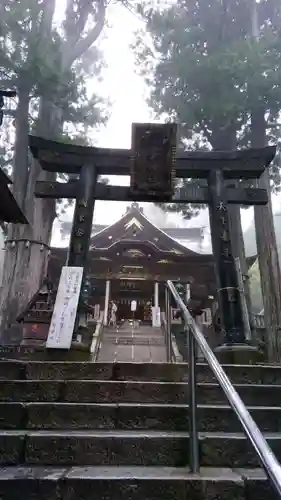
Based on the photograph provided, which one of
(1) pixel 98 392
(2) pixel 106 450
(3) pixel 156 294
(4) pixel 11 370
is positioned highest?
(3) pixel 156 294

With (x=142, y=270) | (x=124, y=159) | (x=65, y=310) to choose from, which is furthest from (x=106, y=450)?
(x=142, y=270)

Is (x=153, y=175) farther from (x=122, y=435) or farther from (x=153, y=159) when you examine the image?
(x=122, y=435)

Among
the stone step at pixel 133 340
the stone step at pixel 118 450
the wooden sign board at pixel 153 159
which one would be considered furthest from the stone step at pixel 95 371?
the stone step at pixel 133 340

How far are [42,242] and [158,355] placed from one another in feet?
16.3

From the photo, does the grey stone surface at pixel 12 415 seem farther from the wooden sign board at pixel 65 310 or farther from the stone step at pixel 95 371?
the wooden sign board at pixel 65 310

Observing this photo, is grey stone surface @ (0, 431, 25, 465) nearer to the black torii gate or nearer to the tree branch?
the black torii gate

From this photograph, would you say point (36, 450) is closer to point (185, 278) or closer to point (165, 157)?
point (165, 157)

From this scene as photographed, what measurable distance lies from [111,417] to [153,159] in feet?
15.3

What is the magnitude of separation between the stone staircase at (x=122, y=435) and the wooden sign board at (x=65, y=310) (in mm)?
1470

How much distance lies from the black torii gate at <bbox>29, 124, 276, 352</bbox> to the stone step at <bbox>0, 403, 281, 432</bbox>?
10.9 feet

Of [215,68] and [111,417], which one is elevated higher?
[215,68]

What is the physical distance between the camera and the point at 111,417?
3.01m

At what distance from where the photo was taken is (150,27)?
1547 cm

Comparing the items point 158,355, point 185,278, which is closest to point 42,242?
point 158,355
